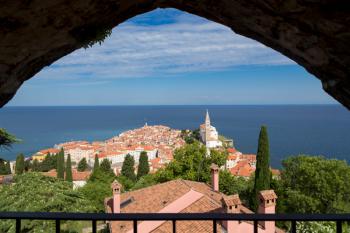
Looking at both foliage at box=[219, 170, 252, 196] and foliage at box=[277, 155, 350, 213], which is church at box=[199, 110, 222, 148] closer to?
foliage at box=[219, 170, 252, 196]

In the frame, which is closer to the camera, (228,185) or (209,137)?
(228,185)

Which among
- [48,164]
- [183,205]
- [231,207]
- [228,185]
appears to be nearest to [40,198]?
[183,205]

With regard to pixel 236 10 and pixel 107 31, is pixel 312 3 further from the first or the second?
pixel 107 31

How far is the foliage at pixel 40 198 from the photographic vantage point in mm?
10711

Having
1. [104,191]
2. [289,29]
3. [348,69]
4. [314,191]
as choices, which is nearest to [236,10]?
[289,29]

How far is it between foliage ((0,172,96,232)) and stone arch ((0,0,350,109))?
26.6 ft

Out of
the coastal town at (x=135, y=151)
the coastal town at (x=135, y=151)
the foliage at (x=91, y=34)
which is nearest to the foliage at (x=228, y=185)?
the foliage at (x=91, y=34)

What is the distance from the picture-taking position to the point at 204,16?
328cm

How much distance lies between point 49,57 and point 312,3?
2262 millimetres

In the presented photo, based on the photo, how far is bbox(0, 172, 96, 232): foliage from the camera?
422 inches

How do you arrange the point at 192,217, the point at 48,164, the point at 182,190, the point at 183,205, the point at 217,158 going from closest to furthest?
the point at 192,217
the point at 183,205
the point at 182,190
the point at 217,158
the point at 48,164

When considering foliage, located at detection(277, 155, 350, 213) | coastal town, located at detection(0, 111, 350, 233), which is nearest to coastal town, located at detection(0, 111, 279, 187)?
coastal town, located at detection(0, 111, 350, 233)

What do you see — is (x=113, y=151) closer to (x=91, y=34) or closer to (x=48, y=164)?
(x=48, y=164)

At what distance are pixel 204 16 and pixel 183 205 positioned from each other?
12129 millimetres
